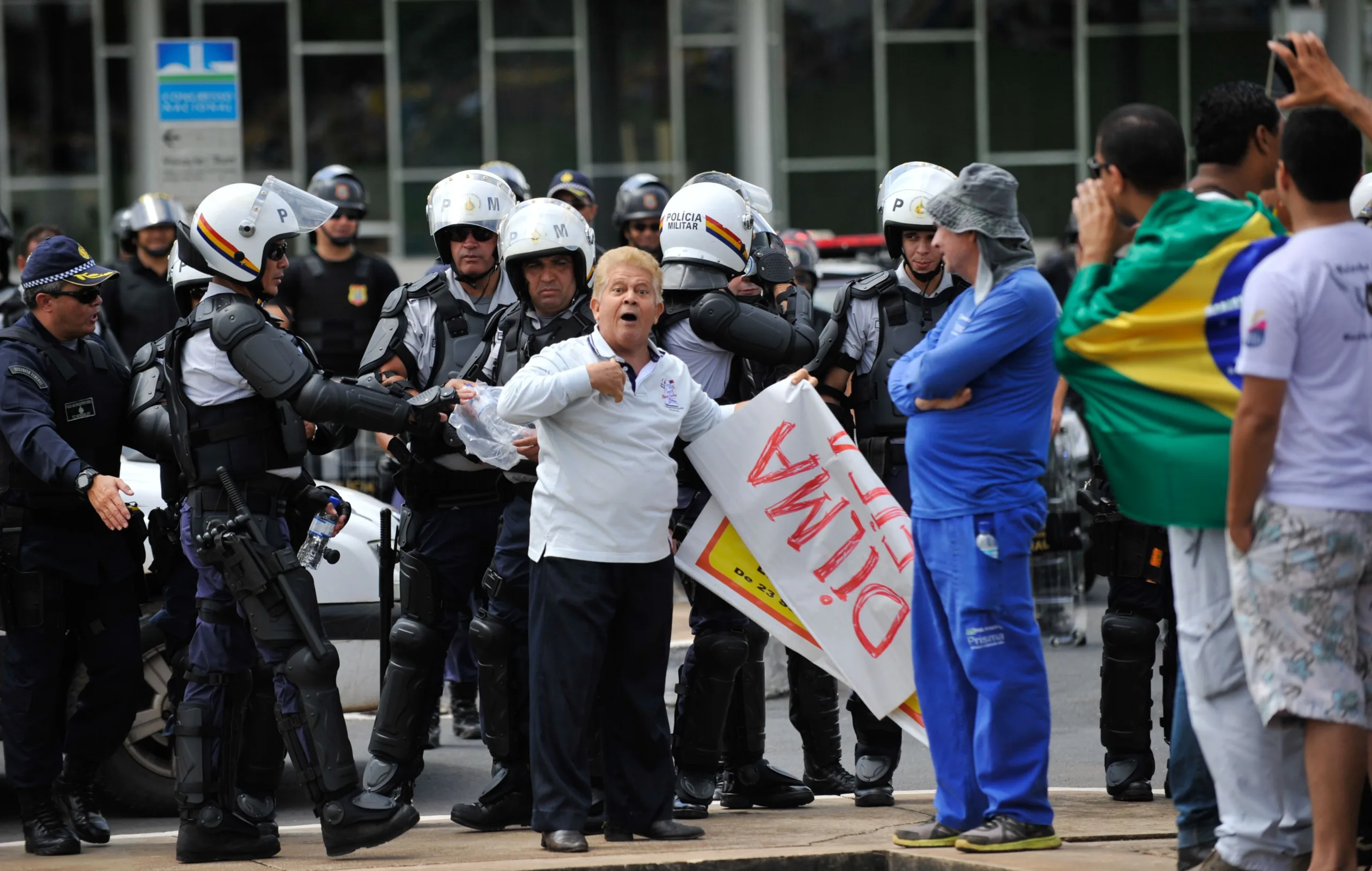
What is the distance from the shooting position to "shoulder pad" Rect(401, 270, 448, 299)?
7094mm

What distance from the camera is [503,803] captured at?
657 centimetres

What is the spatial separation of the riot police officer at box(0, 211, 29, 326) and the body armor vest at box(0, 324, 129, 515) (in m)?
1.76

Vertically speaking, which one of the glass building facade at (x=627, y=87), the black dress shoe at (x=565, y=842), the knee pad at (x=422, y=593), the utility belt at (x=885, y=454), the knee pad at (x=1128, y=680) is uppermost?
the glass building facade at (x=627, y=87)

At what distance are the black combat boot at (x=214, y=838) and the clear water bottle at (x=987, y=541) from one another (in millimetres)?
2582

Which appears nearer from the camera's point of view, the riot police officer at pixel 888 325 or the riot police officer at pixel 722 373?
the riot police officer at pixel 722 373

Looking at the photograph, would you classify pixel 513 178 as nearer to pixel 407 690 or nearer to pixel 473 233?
pixel 473 233

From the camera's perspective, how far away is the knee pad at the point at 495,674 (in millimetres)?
6387

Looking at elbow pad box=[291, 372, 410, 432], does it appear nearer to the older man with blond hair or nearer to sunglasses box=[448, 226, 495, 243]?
the older man with blond hair

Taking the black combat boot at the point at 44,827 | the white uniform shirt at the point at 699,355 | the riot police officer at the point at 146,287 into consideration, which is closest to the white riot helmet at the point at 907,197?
the white uniform shirt at the point at 699,355

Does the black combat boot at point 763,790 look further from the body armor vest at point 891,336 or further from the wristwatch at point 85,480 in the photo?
the wristwatch at point 85,480

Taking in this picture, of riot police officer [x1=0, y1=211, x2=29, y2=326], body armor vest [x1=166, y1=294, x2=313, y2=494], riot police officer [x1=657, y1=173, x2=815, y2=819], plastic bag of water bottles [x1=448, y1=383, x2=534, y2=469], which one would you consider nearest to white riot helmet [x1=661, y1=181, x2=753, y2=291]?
riot police officer [x1=657, y1=173, x2=815, y2=819]

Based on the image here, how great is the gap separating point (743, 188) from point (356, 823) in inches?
111

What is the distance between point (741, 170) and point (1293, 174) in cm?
1966

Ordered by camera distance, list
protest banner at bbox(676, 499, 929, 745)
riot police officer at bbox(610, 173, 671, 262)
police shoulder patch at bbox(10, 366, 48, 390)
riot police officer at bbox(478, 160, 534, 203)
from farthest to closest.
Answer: riot police officer at bbox(610, 173, 671, 262), riot police officer at bbox(478, 160, 534, 203), police shoulder patch at bbox(10, 366, 48, 390), protest banner at bbox(676, 499, 929, 745)
